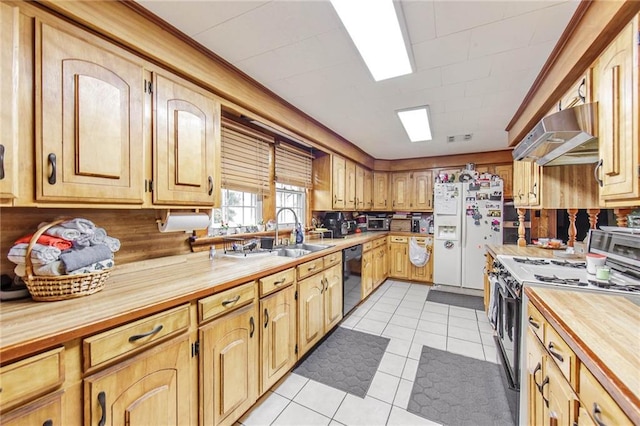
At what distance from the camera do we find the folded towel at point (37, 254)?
1021mm

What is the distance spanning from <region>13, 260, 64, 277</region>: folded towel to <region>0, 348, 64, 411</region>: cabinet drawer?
15.4 inches

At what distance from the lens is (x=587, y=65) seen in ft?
4.86

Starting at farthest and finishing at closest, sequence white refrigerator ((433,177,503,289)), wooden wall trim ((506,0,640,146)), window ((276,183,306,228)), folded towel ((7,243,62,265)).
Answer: white refrigerator ((433,177,503,289)) → window ((276,183,306,228)) → wooden wall trim ((506,0,640,146)) → folded towel ((7,243,62,265))

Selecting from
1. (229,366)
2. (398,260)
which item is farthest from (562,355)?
(398,260)

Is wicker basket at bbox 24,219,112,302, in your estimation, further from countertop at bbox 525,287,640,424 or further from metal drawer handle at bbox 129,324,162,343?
countertop at bbox 525,287,640,424

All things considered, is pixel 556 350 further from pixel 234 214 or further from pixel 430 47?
pixel 234 214

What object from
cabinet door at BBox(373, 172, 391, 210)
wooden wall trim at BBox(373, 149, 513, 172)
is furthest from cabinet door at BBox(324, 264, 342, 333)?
wooden wall trim at BBox(373, 149, 513, 172)

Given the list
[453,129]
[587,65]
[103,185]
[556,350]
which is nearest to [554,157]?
[587,65]

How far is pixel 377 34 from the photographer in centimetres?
147

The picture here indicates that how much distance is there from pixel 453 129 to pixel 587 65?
1.73 m

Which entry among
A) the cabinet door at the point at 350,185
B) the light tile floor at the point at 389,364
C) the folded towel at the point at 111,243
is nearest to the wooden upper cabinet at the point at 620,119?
the light tile floor at the point at 389,364

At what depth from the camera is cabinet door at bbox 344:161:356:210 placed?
12.9 ft

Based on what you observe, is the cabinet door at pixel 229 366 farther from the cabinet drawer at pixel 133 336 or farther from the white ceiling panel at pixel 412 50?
the white ceiling panel at pixel 412 50

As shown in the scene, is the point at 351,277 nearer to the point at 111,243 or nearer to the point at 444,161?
the point at 111,243
